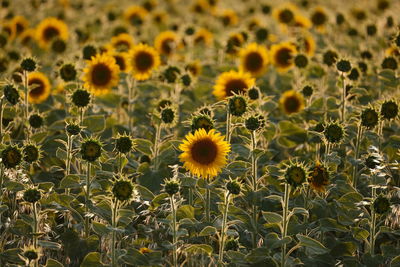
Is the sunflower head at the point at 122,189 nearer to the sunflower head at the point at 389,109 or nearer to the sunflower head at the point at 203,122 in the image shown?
the sunflower head at the point at 203,122

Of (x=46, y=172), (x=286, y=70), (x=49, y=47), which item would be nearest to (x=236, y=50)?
(x=286, y=70)

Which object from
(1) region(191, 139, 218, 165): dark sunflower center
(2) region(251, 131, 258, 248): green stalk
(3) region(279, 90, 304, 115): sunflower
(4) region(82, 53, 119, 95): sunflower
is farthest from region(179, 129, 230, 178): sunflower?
(3) region(279, 90, 304, 115): sunflower

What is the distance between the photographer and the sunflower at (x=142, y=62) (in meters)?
5.98

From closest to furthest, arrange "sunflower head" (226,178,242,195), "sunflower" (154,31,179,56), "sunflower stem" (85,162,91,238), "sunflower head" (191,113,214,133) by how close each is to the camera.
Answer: "sunflower head" (226,178,242,195) < "sunflower stem" (85,162,91,238) < "sunflower head" (191,113,214,133) < "sunflower" (154,31,179,56)

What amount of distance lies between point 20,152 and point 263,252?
4.85ft

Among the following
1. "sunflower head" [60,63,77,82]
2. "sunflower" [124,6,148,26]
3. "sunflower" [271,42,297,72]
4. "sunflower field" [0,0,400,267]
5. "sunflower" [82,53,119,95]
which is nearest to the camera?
"sunflower field" [0,0,400,267]

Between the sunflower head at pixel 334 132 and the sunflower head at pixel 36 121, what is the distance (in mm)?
2091

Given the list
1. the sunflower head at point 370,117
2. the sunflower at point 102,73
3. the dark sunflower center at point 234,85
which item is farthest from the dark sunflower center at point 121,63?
the sunflower head at point 370,117

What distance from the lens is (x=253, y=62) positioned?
21.7 feet

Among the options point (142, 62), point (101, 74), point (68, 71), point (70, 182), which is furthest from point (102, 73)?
point (70, 182)

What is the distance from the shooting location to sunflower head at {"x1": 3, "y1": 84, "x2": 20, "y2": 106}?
4.46 m

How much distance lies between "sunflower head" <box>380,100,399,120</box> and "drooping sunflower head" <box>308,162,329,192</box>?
65 centimetres

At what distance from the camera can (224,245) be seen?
371cm

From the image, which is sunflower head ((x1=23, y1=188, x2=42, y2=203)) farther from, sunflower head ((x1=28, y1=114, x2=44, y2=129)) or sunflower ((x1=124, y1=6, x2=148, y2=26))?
sunflower ((x1=124, y1=6, x2=148, y2=26))
